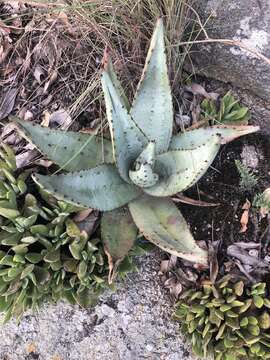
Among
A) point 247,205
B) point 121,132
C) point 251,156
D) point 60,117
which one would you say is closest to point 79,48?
point 60,117

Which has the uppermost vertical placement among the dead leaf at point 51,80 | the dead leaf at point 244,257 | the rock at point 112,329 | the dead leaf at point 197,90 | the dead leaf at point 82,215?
the dead leaf at point 51,80

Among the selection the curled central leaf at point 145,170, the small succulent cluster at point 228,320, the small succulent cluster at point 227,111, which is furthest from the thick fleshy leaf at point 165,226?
the small succulent cluster at point 227,111

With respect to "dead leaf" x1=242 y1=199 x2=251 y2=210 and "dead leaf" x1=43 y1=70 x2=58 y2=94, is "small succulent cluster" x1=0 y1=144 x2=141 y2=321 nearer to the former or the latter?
"dead leaf" x1=43 y1=70 x2=58 y2=94

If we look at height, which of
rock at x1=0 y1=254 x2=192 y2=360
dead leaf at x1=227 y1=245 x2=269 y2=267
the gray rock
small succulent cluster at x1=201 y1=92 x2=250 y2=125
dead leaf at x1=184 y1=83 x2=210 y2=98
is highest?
dead leaf at x1=184 y1=83 x2=210 y2=98

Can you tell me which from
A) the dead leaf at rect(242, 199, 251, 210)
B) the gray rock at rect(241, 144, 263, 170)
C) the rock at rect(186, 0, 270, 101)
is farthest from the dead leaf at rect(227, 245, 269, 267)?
the rock at rect(186, 0, 270, 101)

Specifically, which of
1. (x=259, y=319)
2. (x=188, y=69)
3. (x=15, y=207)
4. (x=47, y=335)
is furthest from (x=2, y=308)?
(x=188, y=69)

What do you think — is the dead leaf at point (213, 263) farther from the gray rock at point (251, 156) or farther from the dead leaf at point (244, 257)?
the gray rock at point (251, 156)
